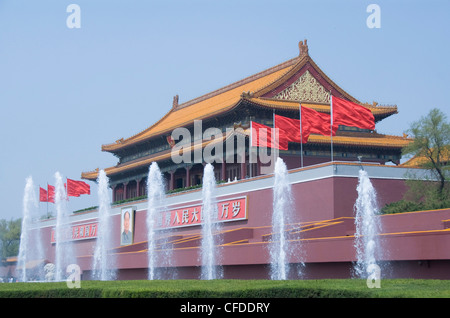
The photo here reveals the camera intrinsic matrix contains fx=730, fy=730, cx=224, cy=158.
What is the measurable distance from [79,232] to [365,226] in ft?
72.3

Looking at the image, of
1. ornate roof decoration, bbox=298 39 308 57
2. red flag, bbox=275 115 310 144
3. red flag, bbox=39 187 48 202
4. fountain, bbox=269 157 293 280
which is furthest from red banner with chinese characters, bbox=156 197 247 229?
red flag, bbox=39 187 48 202

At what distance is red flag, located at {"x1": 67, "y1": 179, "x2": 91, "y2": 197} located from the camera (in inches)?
1583

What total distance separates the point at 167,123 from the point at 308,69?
11.1m

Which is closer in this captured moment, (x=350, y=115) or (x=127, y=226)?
(x=350, y=115)

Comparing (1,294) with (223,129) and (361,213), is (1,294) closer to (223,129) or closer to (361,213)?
(361,213)

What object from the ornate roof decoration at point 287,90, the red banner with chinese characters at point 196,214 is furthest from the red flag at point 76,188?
the red banner with chinese characters at point 196,214

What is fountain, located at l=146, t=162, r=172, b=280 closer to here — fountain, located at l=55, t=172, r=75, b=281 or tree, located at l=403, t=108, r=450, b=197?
fountain, located at l=55, t=172, r=75, b=281

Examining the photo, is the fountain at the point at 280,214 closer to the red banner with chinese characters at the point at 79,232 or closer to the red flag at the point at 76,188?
the red banner with chinese characters at the point at 79,232

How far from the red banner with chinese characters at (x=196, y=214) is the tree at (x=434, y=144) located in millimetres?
6829

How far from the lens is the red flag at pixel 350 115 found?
82.1 feet

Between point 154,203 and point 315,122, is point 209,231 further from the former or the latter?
point 154,203

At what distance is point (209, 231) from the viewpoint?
27125 mm

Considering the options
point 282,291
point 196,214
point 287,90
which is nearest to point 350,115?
point 287,90

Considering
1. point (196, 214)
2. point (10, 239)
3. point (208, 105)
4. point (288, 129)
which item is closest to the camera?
point (288, 129)
